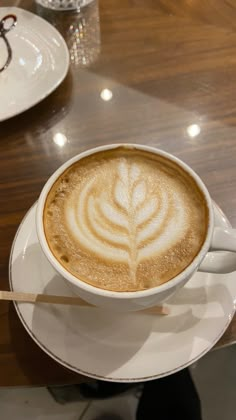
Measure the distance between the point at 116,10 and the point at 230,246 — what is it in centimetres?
72

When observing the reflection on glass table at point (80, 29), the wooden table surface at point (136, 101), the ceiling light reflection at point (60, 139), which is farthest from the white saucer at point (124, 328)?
the reflection on glass table at point (80, 29)

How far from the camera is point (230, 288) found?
56cm

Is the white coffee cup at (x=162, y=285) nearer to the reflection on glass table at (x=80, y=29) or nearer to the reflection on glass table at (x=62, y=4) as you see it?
the reflection on glass table at (x=80, y=29)

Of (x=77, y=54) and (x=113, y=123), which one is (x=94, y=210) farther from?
(x=77, y=54)

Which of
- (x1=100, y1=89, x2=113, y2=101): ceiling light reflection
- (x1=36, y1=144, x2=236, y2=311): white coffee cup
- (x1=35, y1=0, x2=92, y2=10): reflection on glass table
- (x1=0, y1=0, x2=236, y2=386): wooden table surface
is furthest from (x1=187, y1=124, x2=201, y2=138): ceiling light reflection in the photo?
(x1=35, y1=0, x2=92, y2=10): reflection on glass table

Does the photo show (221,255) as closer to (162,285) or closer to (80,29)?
(162,285)

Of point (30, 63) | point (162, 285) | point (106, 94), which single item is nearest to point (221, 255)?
point (162, 285)

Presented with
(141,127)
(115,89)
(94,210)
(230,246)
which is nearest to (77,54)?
(115,89)

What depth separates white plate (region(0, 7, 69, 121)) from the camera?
31.0 inches

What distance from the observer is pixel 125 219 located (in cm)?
53

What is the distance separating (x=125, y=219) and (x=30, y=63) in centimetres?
47

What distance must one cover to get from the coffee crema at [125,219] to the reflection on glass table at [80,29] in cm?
41

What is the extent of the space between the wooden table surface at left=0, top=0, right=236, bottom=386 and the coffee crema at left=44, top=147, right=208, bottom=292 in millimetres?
138

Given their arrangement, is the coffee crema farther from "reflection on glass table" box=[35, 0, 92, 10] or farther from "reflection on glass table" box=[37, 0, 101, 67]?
"reflection on glass table" box=[35, 0, 92, 10]
